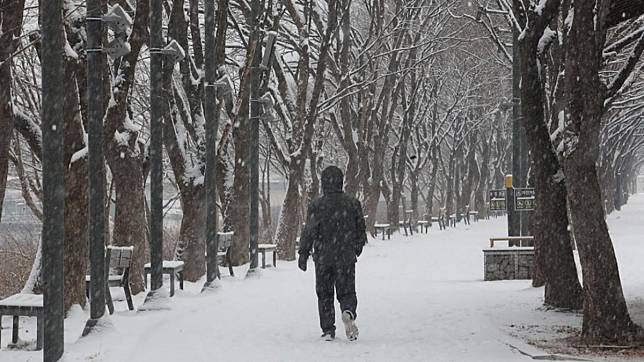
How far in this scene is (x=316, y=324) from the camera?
11.1m

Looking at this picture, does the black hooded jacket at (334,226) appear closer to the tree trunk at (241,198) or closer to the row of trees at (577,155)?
the row of trees at (577,155)

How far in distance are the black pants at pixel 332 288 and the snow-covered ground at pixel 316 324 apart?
301 mm

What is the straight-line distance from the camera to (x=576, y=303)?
1238 centimetres

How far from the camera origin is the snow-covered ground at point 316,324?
29.7ft

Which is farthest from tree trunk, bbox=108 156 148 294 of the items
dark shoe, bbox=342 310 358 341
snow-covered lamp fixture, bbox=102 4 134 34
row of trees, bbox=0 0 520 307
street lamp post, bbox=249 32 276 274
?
dark shoe, bbox=342 310 358 341

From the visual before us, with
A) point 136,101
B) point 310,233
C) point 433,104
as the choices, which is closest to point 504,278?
point 310,233

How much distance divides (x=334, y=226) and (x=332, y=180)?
502 millimetres

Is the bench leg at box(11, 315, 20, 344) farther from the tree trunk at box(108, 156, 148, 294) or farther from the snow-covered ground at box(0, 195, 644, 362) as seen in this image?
the tree trunk at box(108, 156, 148, 294)

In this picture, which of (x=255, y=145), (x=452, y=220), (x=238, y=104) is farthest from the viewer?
(x=452, y=220)

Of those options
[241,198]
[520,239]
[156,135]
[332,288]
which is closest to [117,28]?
[156,135]

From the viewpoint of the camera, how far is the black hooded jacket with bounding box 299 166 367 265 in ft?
32.0

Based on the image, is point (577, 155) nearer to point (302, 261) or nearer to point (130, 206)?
point (302, 261)

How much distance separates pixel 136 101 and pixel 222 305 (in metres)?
17.9

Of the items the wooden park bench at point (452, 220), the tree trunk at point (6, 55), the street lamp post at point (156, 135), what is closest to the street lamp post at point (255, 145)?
the street lamp post at point (156, 135)
